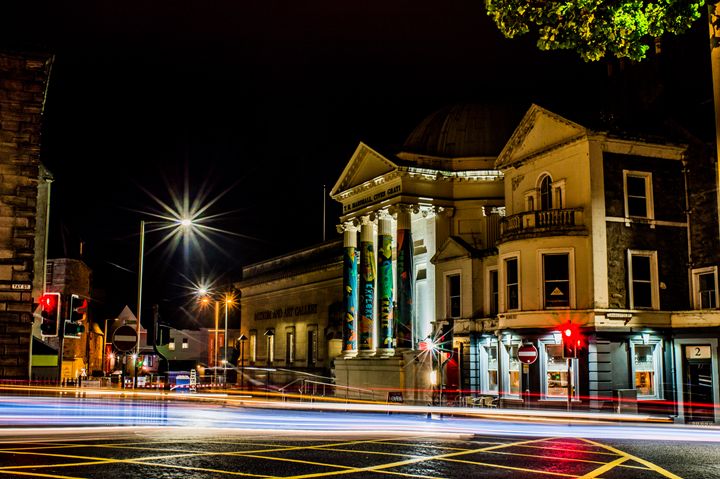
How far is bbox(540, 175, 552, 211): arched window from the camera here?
36469 millimetres

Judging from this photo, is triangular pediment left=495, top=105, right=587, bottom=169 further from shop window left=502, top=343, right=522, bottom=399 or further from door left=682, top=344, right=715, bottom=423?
door left=682, top=344, right=715, bottom=423

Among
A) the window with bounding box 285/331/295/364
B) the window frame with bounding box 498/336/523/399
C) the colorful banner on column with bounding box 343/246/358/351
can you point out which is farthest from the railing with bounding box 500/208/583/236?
the window with bounding box 285/331/295/364

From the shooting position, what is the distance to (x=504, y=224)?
37312 millimetres

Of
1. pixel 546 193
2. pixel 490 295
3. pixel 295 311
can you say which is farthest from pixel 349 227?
pixel 546 193

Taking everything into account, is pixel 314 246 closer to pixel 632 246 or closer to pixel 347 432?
pixel 632 246

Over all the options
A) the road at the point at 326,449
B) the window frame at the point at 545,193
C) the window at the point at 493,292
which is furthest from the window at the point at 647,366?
the road at the point at 326,449

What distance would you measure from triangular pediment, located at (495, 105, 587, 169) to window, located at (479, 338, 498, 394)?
30.4ft

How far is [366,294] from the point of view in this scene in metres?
50.5

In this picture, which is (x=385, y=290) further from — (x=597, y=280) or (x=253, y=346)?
(x=253, y=346)

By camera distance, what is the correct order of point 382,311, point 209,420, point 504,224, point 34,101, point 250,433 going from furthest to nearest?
point 382,311, point 504,224, point 34,101, point 209,420, point 250,433

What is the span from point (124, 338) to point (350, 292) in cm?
2949

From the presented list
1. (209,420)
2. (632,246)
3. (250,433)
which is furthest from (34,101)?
(632,246)

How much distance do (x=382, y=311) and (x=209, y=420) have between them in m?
25.3

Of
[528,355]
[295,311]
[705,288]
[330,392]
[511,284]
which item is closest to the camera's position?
[528,355]
